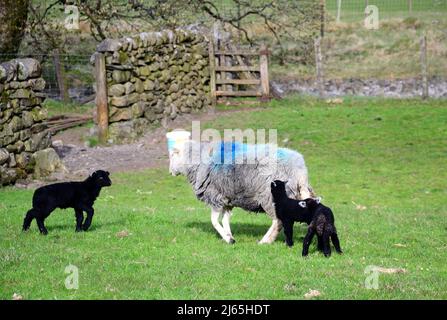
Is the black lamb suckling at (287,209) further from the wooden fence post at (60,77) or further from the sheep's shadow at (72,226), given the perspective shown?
the wooden fence post at (60,77)

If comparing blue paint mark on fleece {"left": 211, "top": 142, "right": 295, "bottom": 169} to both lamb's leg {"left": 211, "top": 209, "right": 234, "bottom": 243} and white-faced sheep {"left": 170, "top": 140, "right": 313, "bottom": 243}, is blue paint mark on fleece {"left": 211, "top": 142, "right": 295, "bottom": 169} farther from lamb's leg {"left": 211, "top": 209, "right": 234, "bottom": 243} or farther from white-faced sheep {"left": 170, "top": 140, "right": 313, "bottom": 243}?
lamb's leg {"left": 211, "top": 209, "right": 234, "bottom": 243}

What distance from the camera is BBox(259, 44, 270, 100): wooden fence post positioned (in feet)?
84.4

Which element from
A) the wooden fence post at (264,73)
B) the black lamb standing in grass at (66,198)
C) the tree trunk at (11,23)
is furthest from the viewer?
the wooden fence post at (264,73)

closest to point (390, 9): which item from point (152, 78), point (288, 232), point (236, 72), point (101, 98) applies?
point (236, 72)

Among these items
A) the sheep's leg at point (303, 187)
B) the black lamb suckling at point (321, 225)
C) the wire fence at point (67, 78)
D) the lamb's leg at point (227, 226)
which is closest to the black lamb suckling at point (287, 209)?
the black lamb suckling at point (321, 225)

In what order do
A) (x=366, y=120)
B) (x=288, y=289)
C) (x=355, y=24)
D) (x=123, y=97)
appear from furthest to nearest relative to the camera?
(x=355, y=24) < (x=366, y=120) < (x=123, y=97) < (x=288, y=289)

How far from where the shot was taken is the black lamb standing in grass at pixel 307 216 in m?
9.31

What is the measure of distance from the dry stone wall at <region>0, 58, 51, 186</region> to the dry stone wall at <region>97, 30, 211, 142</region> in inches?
143

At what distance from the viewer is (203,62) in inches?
1014
